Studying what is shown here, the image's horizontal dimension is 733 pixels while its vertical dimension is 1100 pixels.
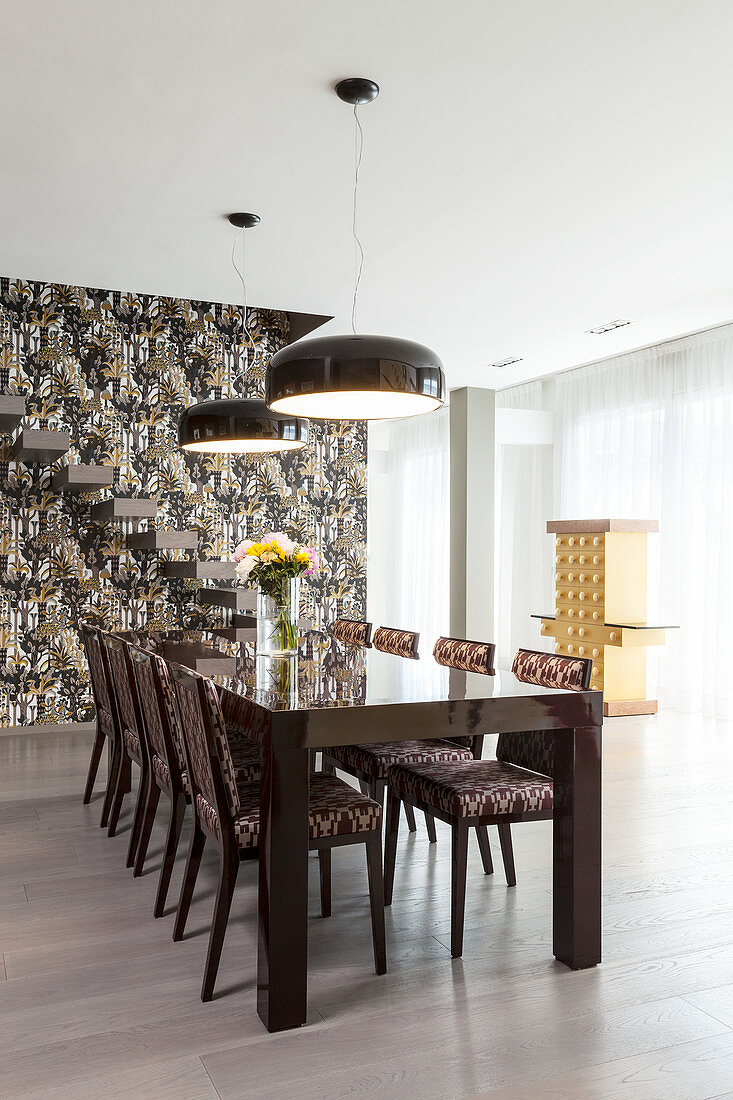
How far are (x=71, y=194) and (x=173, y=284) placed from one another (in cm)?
151

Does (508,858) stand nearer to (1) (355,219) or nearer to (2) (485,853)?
(2) (485,853)

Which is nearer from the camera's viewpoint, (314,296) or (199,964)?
(199,964)

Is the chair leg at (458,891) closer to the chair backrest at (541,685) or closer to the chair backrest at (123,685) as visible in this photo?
the chair backrest at (541,685)

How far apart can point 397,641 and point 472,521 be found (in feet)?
11.2

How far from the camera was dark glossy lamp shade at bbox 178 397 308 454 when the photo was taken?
3.99 meters

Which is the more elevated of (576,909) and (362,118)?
(362,118)

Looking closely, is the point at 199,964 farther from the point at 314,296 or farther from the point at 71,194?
the point at 314,296

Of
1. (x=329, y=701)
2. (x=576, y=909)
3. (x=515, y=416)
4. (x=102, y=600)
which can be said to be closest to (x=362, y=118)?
(x=329, y=701)

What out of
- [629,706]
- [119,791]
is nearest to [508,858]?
[119,791]

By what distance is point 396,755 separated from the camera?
3.40m

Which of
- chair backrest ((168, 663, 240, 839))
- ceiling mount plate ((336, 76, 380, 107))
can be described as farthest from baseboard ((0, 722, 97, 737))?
ceiling mount plate ((336, 76, 380, 107))

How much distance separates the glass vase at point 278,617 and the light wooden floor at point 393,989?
880 mm

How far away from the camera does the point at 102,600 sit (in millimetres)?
6203

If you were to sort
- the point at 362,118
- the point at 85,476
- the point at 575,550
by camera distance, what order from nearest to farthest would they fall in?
the point at 362,118 → the point at 85,476 → the point at 575,550
